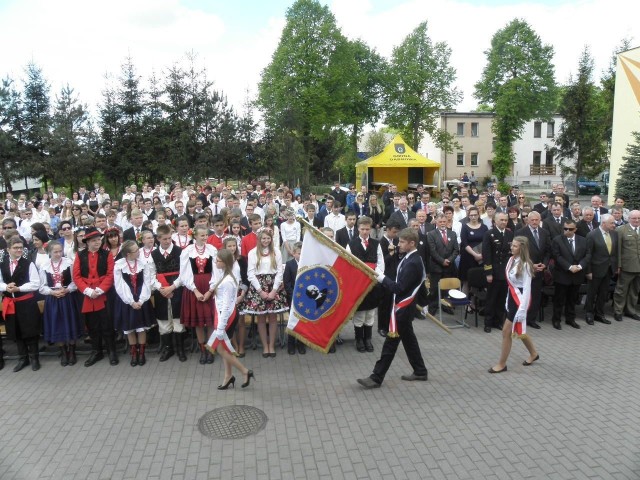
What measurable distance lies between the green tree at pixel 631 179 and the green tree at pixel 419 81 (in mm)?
24847

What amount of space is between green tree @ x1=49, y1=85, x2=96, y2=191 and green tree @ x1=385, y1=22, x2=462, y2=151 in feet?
86.8

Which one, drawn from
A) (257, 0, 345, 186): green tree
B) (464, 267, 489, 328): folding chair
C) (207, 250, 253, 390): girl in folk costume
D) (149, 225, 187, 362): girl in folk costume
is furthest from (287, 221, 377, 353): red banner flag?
(257, 0, 345, 186): green tree

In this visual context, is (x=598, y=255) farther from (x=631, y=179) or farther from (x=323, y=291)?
(x=631, y=179)

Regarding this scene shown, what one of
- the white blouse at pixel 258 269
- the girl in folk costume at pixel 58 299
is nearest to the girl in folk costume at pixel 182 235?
the white blouse at pixel 258 269

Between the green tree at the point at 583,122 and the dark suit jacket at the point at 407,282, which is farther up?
the green tree at the point at 583,122

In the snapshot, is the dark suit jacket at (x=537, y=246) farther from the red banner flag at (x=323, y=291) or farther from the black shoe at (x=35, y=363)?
the black shoe at (x=35, y=363)

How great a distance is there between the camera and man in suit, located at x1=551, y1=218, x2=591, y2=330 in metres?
8.83

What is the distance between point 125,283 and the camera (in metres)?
7.09

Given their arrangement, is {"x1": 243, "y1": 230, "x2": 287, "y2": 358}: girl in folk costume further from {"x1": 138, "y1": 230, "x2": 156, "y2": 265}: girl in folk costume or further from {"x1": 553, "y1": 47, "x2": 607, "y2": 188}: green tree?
{"x1": 553, "y1": 47, "x2": 607, "y2": 188}: green tree

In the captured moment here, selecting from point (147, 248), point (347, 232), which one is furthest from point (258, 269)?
point (347, 232)

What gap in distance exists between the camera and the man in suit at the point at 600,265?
9047 millimetres

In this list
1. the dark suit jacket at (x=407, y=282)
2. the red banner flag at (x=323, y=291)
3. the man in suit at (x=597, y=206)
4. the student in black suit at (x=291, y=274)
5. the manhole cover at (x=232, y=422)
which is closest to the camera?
the manhole cover at (x=232, y=422)

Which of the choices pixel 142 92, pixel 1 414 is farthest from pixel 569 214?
pixel 142 92

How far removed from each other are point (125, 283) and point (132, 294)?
0.61 ft
